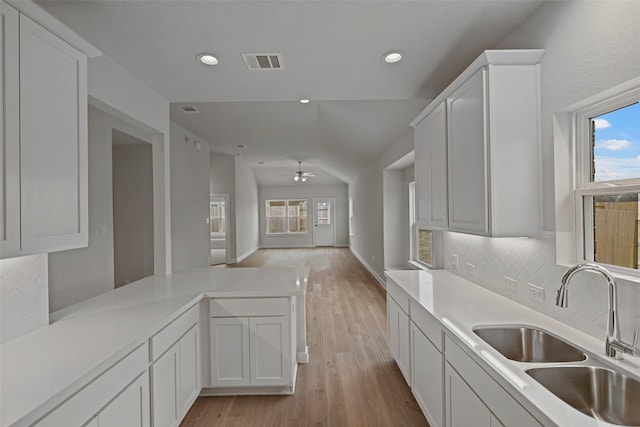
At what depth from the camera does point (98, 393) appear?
1415mm

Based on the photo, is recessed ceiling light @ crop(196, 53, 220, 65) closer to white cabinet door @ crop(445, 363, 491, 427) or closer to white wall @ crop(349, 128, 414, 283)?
white cabinet door @ crop(445, 363, 491, 427)

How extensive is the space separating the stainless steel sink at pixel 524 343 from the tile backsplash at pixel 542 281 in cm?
16

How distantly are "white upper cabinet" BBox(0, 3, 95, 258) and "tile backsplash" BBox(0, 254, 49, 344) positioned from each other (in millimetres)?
316

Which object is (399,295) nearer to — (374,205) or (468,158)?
(468,158)

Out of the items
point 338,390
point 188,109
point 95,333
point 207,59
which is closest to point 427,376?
point 338,390

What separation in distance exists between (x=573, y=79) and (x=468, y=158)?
63 centimetres

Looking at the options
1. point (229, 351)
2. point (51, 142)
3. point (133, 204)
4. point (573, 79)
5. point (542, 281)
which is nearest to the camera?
point (51, 142)

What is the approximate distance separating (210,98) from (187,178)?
2715 millimetres

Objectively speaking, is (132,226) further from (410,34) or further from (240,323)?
(410,34)

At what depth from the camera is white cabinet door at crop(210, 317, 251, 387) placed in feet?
8.51

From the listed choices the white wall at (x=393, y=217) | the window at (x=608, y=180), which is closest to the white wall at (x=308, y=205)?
the white wall at (x=393, y=217)

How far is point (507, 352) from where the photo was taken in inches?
68.9

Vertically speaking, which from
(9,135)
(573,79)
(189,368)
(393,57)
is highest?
(393,57)

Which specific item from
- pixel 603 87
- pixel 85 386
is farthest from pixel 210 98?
pixel 603 87
